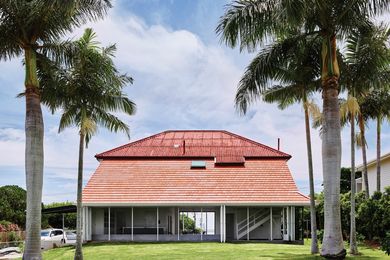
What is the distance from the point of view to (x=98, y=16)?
16.0 m

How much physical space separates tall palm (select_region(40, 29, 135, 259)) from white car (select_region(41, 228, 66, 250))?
10.3 m

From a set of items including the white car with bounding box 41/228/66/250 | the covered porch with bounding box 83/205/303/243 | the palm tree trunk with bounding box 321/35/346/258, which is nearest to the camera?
the palm tree trunk with bounding box 321/35/346/258

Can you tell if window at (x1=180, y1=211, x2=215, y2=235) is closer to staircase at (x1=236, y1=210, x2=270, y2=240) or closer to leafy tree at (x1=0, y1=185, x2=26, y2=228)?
staircase at (x1=236, y1=210, x2=270, y2=240)

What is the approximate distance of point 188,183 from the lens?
33.2m

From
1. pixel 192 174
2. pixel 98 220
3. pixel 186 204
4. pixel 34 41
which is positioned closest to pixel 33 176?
pixel 34 41

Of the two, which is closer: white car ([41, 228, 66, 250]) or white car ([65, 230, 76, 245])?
white car ([41, 228, 66, 250])

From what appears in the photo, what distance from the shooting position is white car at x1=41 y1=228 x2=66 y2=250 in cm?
3148

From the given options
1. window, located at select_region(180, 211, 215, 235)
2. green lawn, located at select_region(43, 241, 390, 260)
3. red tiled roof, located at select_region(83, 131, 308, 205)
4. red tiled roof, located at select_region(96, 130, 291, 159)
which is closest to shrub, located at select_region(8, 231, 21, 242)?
red tiled roof, located at select_region(83, 131, 308, 205)

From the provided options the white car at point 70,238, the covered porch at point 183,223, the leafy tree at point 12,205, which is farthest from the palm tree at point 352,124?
the leafy tree at point 12,205

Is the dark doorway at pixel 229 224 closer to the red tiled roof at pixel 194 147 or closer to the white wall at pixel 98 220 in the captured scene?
the red tiled roof at pixel 194 147

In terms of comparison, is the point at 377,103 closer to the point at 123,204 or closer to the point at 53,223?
the point at 123,204

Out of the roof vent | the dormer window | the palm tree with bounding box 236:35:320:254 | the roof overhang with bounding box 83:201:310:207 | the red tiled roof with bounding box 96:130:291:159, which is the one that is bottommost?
the roof overhang with bounding box 83:201:310:207

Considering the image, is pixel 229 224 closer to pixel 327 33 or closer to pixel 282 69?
pixel 282 69

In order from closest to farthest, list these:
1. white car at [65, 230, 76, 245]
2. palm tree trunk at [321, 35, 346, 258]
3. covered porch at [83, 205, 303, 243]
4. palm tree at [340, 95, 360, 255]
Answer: palm tree trunk at [321, 35, 346, 258]
palm tree at [340, 95, 360, 255]
covered porch at [83, 205, 303, 243]
white car at [65, 230, 76, 245]
